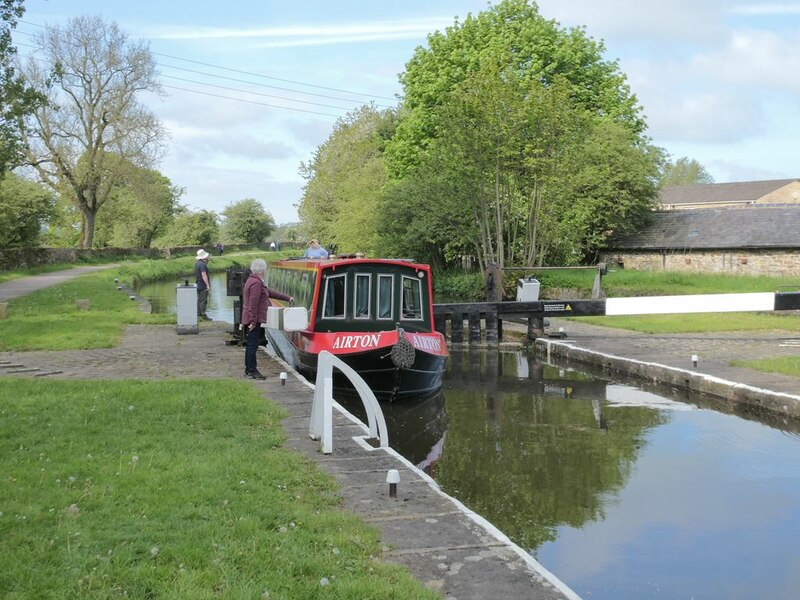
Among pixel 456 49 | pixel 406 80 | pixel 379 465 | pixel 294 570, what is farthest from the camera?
pixel 406 80

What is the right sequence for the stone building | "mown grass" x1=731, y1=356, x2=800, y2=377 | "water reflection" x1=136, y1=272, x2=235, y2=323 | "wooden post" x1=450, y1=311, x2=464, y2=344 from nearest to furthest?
"mown grass" x1=731, y1=356, x2=800, y2=377 < "wooden post" x1=450, y1=311, x2=464, y2=344 < "water reflection" x1=136, y1=272, x2=235, y2=323 < the stone building

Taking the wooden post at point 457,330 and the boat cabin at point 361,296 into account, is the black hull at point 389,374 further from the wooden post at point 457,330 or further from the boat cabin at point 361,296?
the wooden post at point 457,330

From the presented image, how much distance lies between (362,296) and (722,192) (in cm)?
6382

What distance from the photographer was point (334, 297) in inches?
515

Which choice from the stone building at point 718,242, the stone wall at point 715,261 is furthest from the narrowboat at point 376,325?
the stone building at point 718,242

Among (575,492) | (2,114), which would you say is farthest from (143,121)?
(575,492)

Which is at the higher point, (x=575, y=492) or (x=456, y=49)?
(x=456, y=49)

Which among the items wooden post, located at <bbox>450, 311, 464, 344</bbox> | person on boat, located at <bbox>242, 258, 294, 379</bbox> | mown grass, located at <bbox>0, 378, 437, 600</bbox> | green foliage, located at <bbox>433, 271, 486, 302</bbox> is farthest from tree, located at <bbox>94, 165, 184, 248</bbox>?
mown grass, located at <bbox>0, 378, 437, 600</bbox>

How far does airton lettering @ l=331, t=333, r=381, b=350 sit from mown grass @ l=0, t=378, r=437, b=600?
14.0 feet

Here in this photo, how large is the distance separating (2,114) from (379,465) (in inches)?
A: 766

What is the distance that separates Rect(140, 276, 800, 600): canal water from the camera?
235 inches

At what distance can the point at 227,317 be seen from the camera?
2452cm

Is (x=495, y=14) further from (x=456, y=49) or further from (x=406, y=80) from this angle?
(x=406, y=80)

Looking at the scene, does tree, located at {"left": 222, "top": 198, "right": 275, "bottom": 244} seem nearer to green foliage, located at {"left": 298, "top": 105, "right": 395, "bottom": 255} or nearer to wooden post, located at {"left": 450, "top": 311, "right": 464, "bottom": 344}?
green foliage, located at {"left": 298, "top": 105, "right": 395, "bottom": 255}
